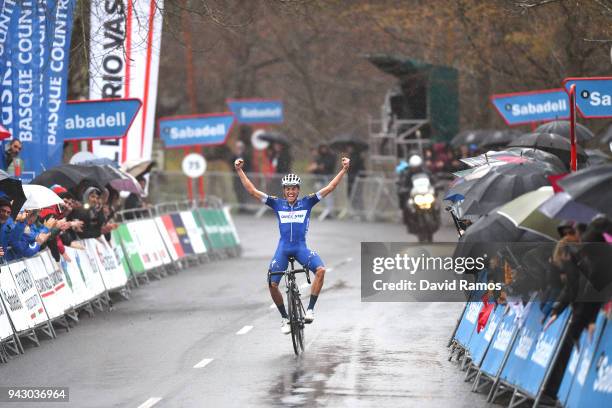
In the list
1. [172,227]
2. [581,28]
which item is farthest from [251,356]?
[581,28]

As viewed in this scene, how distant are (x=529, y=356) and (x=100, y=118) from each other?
12655mm

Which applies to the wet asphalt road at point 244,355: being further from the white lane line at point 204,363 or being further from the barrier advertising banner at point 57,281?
the barrier advertising banner at point 57,281

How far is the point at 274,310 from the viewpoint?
67.1 ft

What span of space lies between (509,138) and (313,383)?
19268mm

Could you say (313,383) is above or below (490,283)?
below

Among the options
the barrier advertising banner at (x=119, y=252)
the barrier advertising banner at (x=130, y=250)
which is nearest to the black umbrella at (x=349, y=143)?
the barrier advertising banner at (x=130, y=250)

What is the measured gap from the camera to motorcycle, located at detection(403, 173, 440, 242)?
29688 mm

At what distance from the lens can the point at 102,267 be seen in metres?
21.6

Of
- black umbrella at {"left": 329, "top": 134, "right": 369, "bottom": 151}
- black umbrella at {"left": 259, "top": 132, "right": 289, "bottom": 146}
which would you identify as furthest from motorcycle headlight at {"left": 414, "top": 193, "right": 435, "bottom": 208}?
black umbrella at {"left": 259, "top": 132, "right": 289, "bottom": 146}

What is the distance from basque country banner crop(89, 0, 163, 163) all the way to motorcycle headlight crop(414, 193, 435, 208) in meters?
6.06

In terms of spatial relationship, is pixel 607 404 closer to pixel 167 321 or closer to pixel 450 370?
pixel 450 370

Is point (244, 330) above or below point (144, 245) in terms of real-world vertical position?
below

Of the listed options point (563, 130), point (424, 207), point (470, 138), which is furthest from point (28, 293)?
point (470, 138)
